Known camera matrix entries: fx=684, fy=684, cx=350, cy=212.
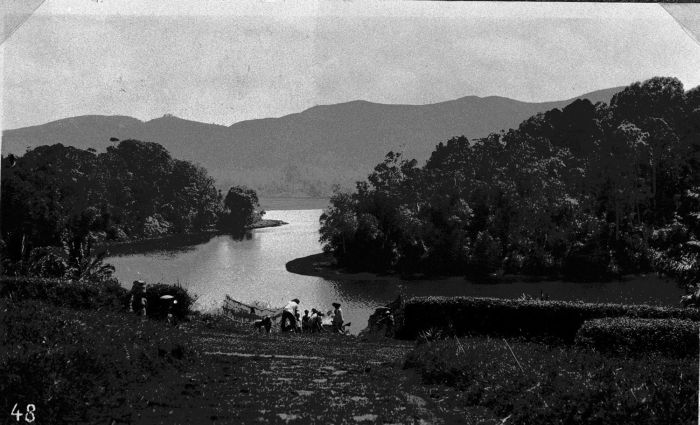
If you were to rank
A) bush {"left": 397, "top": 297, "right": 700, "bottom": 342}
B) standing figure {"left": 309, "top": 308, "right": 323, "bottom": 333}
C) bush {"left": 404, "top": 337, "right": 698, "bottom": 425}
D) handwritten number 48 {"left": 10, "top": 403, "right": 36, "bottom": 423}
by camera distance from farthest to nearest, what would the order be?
standing figure {"left": 309, "top": 308, "right": 323, "bottom": 333}, bush {"left": 397, "top": 297, "right": 700, "bottom": 342}, handwritten number 48 {"left": 10, "top": 403, "right": 36, "bottom": 423}, bush {"left": 404, "top": 337, "right": 698, "bottom": 425}

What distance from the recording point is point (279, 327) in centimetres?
1547

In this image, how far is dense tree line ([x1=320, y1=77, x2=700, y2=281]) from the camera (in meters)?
14.0

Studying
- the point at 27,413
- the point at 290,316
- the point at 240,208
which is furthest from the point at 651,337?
the point at 27,413

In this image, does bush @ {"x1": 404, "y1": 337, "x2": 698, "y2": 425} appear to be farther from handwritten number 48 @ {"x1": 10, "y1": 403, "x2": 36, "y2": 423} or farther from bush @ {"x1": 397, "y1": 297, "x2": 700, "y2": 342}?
handwritten number 48 @ {"x1": 10, "y1": 403, "x2": 36, "y2": 423}

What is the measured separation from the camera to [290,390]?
33.1 feet

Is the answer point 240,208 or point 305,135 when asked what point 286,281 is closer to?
point 240,208

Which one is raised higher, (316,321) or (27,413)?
(316,321)

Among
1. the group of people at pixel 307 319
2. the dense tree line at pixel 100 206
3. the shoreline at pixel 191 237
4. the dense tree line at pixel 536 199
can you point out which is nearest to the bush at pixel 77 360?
the shoreline at pixel 191 237

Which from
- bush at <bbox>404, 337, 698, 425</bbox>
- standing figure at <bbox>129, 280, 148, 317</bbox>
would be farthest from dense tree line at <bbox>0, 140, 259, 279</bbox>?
bush at <bbox>404, 337, 698, 425</bbox>

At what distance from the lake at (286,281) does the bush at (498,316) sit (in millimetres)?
210

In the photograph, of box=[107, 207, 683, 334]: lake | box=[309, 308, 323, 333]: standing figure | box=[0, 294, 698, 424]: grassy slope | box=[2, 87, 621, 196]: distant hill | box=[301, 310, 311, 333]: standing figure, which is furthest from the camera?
box=[301, 310, 311, 333]: standing figure

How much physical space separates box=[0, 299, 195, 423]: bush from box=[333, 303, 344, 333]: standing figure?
3.59 metres

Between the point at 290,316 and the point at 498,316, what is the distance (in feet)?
14.7

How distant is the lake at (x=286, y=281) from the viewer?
45.8ft
